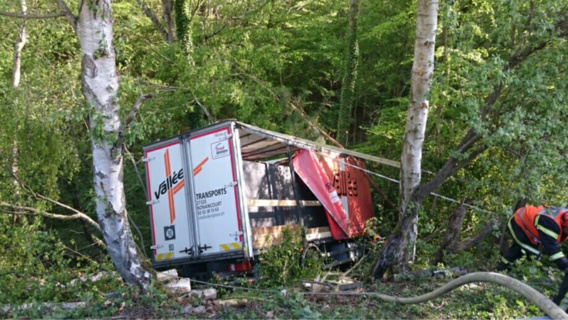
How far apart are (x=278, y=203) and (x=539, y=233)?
4.27 meters

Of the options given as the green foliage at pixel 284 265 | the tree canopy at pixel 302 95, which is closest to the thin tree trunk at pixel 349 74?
the tree canopy at pixel 302 95

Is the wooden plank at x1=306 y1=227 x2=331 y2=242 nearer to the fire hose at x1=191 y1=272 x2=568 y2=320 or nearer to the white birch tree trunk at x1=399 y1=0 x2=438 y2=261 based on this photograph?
the white birch tree trunk at x1=399 y1=0 x2=438 y2=261

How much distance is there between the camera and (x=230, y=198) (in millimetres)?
9047

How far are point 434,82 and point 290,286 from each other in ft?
12.4

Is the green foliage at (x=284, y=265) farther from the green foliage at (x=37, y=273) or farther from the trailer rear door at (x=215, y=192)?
the green foliage at (x=37, y=273)

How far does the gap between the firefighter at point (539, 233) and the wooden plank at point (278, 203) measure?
12.1 ft

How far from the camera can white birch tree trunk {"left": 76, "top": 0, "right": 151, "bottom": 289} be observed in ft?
22.4

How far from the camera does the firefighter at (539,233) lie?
796 cm

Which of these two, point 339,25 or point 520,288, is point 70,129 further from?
point 339,25

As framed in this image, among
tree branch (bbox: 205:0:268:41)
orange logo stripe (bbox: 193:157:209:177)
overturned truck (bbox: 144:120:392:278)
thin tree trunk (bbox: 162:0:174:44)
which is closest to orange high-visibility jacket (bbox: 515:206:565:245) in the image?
overturned truck (bbox: 144:120:392:278)

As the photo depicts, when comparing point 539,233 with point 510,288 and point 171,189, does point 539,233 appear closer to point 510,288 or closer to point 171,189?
point 510,288

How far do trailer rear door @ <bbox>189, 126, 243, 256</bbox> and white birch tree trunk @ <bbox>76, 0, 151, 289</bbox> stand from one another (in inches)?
87.6

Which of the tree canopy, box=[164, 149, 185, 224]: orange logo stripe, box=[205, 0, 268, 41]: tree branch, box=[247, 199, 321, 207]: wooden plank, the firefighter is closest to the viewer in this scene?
the firefighter

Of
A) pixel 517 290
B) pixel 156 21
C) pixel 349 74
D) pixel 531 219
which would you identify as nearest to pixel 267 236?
pixel 531 219
